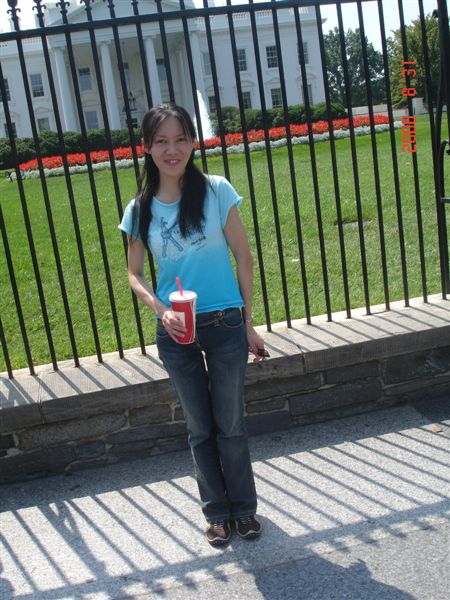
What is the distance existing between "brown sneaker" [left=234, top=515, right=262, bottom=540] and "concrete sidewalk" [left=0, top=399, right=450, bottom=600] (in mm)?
37

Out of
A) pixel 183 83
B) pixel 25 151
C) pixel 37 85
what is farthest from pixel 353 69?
pixel 25 151

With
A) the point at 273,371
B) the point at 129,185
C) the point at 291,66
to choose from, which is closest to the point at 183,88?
the point at 291,66

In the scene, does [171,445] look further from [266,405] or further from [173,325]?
[173,325]

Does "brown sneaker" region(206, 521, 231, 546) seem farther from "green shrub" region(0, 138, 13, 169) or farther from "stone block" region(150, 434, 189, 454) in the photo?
"green shrub" region(0, 138, 13, 169)

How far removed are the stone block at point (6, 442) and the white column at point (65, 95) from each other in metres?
52.6

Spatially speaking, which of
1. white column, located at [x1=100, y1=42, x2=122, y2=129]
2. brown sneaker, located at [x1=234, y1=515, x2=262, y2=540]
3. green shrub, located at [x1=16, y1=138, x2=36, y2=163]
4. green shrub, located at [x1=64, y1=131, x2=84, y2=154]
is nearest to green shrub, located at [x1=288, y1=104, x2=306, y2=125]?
green shrub, located at [x1=64, y1=131, x2=84, y2=154]

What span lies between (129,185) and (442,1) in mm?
9867

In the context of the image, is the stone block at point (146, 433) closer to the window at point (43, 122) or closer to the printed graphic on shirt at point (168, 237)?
the printed graphic on shirt at point (168, 237)

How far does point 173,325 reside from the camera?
2754 millimetres

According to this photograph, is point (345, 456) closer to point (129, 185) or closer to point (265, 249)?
point (265, 249)

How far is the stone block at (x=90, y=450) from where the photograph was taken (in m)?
3.92

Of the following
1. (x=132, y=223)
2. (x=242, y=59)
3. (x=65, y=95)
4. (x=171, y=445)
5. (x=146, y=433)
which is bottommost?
(x=171, y=445)

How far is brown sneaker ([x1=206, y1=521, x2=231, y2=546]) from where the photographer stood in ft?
10.2

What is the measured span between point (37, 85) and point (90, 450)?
56.7 meters
